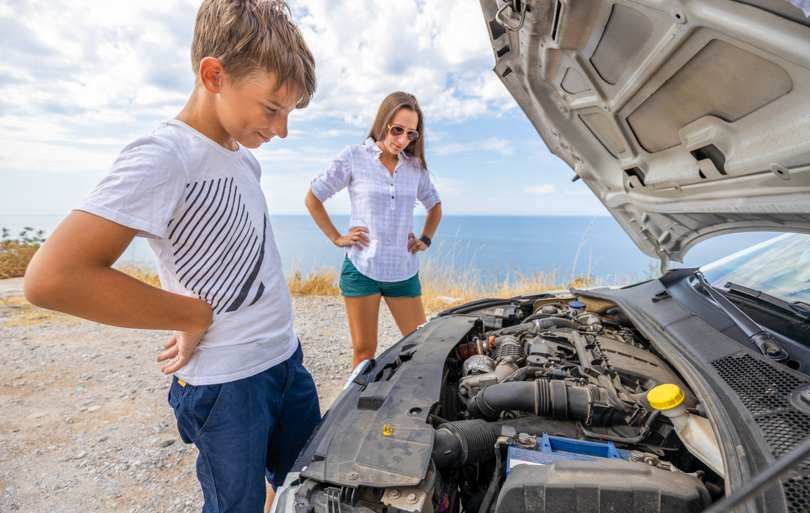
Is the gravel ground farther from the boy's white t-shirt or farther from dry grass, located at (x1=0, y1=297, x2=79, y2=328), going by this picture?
the boy's white t-shirt

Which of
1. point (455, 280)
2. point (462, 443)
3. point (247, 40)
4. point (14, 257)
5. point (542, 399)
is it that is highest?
point (247, 40)

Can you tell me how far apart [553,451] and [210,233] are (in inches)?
51.4

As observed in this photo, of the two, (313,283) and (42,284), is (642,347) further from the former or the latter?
(313,283)

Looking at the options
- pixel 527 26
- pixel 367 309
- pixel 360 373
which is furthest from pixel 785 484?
pixel 367 309

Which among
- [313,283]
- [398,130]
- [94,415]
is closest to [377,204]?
[398,130]

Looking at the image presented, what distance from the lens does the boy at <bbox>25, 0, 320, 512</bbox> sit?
3.13 feet

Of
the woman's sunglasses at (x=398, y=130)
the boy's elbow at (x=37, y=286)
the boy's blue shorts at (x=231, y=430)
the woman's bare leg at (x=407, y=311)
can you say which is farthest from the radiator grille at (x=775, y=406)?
the woman's sunglasses at (x=398, y=130)

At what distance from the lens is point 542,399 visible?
4.82ft

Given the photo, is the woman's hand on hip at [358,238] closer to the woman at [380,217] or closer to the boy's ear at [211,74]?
the woman at [380,217]

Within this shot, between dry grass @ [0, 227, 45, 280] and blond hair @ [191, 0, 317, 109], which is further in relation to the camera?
dry grass @ [0, 227, 45, 280]

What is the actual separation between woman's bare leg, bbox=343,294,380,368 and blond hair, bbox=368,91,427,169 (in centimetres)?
115

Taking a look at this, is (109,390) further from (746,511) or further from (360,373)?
(746,511)

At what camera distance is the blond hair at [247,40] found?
1.13 metres

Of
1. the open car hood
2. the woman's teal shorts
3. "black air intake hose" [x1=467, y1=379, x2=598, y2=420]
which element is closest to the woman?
the woman's teal shorts
